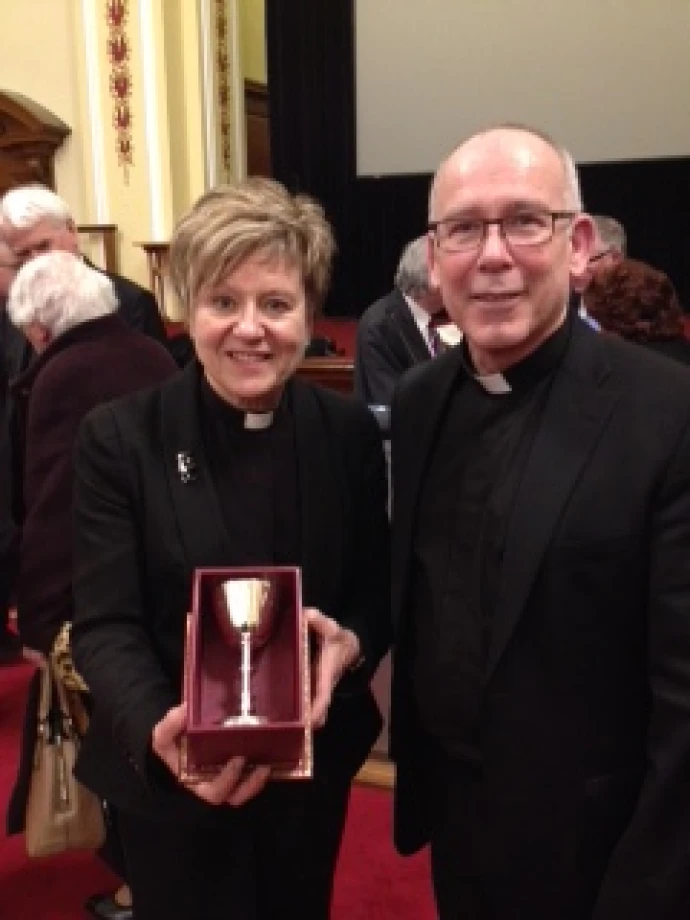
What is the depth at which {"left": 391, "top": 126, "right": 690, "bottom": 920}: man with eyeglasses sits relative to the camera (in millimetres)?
→ 1193

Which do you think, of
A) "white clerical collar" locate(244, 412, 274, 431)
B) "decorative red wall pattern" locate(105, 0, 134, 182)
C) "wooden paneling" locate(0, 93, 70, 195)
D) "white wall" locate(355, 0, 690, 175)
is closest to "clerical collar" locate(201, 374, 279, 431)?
"white clerical collar" locate(244, 412, 274, 431)

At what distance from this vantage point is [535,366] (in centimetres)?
132

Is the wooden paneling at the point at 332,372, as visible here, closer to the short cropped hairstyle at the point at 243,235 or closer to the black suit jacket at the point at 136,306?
the black suit jacket at the point at 136,306

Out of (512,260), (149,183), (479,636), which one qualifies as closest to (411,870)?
(479,636)

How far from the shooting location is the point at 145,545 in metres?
1.39

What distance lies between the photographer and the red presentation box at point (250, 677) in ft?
3.56

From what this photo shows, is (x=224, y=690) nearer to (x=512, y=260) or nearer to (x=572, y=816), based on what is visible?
(x=572, y=816)

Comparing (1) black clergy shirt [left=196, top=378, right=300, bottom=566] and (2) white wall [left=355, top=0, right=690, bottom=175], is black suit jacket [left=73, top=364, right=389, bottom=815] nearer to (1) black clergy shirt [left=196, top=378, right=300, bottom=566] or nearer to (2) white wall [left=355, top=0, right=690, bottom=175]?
(1) black clergy shirt [left=196, top=378, right=300, bottom=566]

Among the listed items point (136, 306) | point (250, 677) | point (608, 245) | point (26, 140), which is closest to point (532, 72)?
point (26, 140)

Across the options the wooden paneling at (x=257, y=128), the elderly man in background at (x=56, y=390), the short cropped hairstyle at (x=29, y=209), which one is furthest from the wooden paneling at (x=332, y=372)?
the wooden paneling at (x=257, y=128)

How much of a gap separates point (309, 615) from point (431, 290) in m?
2.44

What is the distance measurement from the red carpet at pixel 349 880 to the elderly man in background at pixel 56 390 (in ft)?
1.22

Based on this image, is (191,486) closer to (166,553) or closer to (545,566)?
(166,553)

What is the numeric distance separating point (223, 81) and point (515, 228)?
7.41 m
